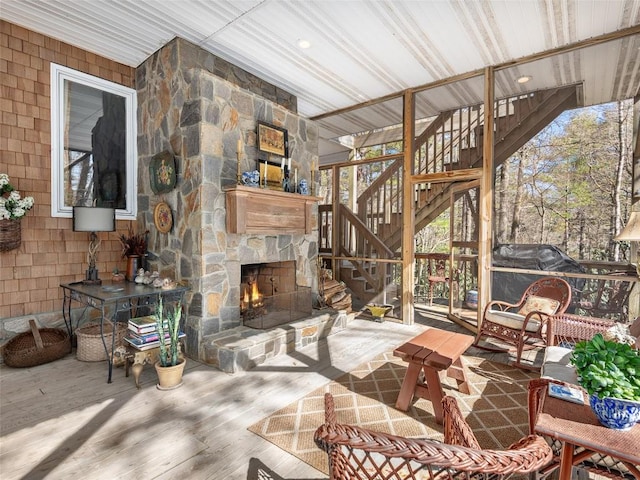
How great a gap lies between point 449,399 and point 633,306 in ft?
13.7

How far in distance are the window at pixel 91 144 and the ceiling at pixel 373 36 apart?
48 centimetres

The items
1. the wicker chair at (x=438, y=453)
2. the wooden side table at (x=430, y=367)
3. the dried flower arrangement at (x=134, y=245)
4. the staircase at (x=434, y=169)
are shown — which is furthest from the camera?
the staircase at (x=434, y=169)

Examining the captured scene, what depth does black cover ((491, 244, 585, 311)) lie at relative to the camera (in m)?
5.03

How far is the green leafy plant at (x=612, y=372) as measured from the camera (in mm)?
1432

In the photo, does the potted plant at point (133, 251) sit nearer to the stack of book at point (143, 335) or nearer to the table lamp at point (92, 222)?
the table lamp at point (92, 222)

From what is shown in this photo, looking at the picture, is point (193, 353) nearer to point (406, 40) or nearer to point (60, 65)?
point (60, 65)

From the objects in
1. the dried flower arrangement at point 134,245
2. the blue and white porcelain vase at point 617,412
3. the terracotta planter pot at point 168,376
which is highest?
the dried flower arrangement at point 134,245

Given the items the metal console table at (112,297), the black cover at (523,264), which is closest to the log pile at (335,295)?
the black cover at (523,264)

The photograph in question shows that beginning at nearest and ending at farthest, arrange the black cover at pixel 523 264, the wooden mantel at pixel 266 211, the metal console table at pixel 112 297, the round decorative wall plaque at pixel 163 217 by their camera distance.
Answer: the metal console table at pixel 112 297 → the wooden mantel at pixel 266 211 → the round decorative wall plaque at pixel 163 217 → the black cover at pixel 523 264

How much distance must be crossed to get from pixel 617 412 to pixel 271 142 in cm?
404

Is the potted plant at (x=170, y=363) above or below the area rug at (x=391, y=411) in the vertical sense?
above

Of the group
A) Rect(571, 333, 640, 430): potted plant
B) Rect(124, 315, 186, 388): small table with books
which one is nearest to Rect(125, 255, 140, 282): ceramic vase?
Rect(124, 315, 186, 388): small table with books

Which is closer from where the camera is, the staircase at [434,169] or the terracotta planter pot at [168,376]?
the terracotta planter pot at [168,376]

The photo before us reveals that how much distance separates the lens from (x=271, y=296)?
412cm
